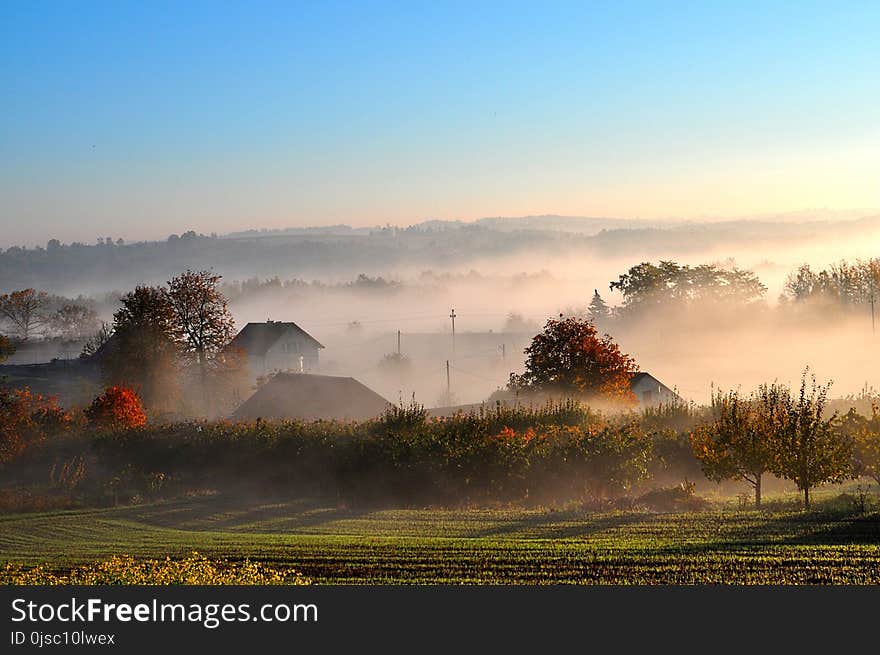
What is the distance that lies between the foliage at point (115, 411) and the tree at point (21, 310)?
93134 mm

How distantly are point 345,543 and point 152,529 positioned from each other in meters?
7.22

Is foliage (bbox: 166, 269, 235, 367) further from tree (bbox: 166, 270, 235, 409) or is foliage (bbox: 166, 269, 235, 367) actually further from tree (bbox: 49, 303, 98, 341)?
tree (bbox: 49, 303, 98, 341)

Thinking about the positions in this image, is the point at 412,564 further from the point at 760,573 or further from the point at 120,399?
the point at 120,399

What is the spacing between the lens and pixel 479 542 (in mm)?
21234

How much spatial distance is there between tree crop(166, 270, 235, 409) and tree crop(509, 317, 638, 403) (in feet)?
75.0

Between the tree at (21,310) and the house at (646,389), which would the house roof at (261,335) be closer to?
the house at (646,389)

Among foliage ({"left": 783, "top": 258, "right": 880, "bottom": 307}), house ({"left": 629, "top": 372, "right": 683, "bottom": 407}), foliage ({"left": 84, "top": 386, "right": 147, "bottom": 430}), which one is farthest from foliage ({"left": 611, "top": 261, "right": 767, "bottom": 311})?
foliage ({"left": 84, "top": 386, "right": 147, "bottom": 430})

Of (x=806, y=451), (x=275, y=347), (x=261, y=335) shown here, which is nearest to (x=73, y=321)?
(x=261, y=335)

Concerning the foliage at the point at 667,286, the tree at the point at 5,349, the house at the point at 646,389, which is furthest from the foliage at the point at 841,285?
the tree at the point at 5,349

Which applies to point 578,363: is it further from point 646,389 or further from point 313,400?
point 313,400

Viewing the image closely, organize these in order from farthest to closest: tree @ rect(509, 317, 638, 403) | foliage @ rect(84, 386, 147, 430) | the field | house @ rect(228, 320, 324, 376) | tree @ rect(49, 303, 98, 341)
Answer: tree @ rect(49, 303, 98, 341)
house @ rect(228, 320, 324, 376)
tree @ rect(509, 317, 638, 403)
foliage @ rect(84, 386, 147, 430)
the field

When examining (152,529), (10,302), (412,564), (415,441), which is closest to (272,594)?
(412,564)

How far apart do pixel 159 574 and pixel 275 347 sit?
72527 mm

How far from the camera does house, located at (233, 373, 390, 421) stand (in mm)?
53594
